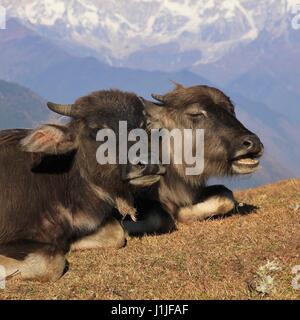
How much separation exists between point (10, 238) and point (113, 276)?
4.90ft

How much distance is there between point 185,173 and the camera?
1081 centimetres

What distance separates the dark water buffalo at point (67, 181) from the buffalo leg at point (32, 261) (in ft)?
0.37

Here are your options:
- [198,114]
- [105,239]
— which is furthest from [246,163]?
[105,239]

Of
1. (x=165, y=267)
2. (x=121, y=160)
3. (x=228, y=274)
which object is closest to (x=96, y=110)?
(x=121, y=160)

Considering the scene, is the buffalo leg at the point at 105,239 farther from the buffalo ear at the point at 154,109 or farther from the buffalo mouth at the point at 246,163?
the buffalo ear at the point at 154,109

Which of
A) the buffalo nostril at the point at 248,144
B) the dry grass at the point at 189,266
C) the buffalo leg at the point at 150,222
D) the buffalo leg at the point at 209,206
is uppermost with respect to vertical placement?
the buffalo nostril at the point at 248,144

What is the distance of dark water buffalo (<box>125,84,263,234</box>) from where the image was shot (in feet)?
33.0

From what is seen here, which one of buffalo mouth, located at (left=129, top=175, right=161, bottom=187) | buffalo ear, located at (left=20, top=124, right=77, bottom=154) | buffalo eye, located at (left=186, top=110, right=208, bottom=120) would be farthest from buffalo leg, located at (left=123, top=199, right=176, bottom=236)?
buffalo ear, located at (left=20, top=124, right=77, bottom=154)

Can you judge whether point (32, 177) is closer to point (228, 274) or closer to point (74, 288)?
point (74, 288)

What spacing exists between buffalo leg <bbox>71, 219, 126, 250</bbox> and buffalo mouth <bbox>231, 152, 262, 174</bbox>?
2.55 metres

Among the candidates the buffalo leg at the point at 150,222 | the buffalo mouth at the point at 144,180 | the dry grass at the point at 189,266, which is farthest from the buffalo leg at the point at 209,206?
the buffalo mouth at the point at 144,180

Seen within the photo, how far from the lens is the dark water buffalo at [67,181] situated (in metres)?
7.85

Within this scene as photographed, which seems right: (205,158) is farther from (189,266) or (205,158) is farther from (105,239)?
(189,266)

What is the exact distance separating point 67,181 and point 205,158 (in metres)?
3.30
